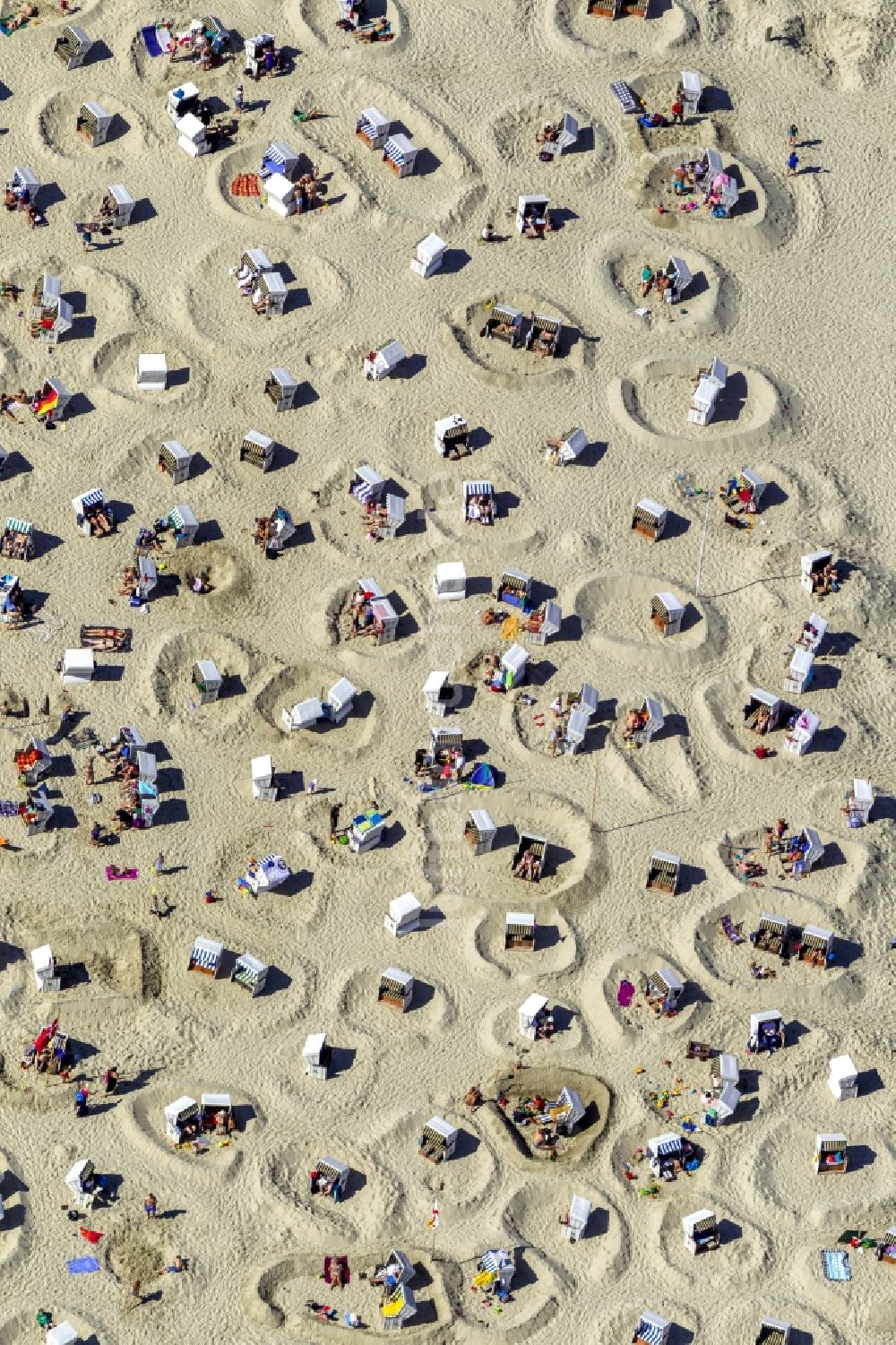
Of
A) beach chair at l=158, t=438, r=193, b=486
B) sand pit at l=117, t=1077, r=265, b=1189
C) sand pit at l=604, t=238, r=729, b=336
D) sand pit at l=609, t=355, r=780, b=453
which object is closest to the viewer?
sand pit at l=117, t=1077, r=265, b=1189

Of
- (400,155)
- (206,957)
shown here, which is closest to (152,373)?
(400,155)

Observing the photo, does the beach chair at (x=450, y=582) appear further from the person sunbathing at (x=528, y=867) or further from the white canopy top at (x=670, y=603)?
the person sunbathing at (x=528, y=867)

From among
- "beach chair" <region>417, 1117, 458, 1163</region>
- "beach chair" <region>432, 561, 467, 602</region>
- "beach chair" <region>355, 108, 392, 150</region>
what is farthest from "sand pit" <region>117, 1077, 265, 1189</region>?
"beach chair" <region>355, 108, 392, 150</region>

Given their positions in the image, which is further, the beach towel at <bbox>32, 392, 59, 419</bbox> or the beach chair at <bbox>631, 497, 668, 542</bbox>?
the beach towel at <bbox>32, 392, 59, 419</bbox>

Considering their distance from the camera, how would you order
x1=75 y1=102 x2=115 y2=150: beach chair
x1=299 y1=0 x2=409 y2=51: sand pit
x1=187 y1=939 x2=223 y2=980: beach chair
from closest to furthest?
x1=187 y1=939 x2=223 y2=980: beach chair → x1=75 y1=102 x2=115 y2=150: beach chair → x1=299 y1=0 x2=409 y2=51: sand pit

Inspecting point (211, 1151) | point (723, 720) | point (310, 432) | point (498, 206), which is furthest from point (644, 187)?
point (211, 1151)

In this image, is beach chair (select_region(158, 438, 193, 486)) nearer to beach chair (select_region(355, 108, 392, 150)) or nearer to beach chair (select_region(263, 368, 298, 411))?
beach chair (select_region(263, 368, 298, 411))

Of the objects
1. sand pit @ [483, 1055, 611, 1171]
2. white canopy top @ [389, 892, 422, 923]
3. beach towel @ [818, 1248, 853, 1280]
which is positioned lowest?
beach towel @ [818, 1248, 853, 1280]
